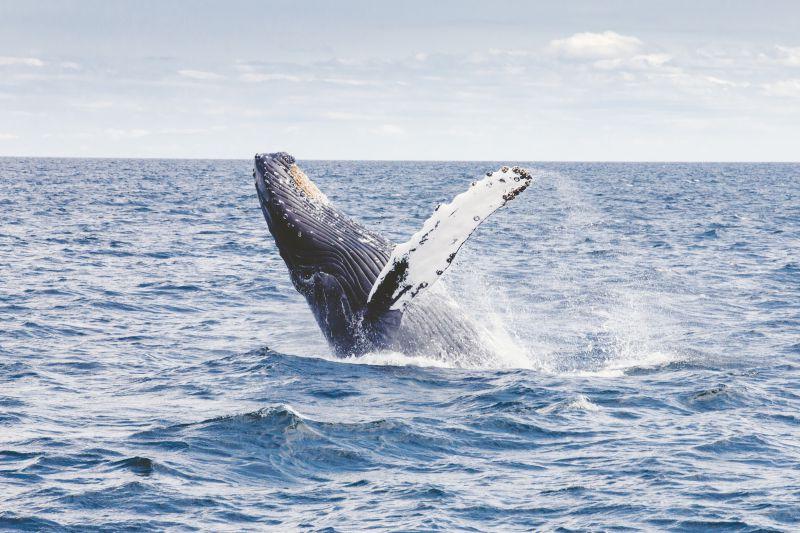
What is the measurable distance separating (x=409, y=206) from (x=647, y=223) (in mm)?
13746

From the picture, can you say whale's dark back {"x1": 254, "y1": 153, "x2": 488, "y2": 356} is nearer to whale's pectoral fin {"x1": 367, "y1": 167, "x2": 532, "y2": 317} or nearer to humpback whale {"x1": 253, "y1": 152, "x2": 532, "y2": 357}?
humpback whale {"x1": 253, "y1": 152, "x2": 532, "y2": 357}

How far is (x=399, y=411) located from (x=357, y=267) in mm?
1453

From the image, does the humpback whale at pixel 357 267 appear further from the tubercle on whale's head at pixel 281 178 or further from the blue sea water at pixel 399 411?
the blue sea water at pixel 399 411

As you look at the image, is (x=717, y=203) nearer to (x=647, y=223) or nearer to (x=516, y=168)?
(x=647, y=223)

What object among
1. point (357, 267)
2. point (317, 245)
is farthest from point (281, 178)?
point (357, 267)

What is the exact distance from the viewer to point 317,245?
33.5 feet

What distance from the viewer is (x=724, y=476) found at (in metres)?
8.36

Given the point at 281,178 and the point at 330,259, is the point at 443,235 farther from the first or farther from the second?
the point at 281,178

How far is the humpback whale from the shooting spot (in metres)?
9.20

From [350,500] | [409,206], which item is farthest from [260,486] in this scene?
[409,206]

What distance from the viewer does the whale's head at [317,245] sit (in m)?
10.1

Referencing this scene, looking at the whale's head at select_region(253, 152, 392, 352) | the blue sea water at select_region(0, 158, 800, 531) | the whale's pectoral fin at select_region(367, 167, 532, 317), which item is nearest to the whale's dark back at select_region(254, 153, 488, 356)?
the whale's head at select_region(253, 152, 392, 352)

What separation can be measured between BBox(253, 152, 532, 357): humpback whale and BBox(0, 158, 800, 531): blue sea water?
1.37 feet

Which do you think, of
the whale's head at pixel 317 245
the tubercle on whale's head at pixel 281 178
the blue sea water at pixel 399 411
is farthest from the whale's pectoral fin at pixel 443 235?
the tubercle on whale's head at pixel 281 178
